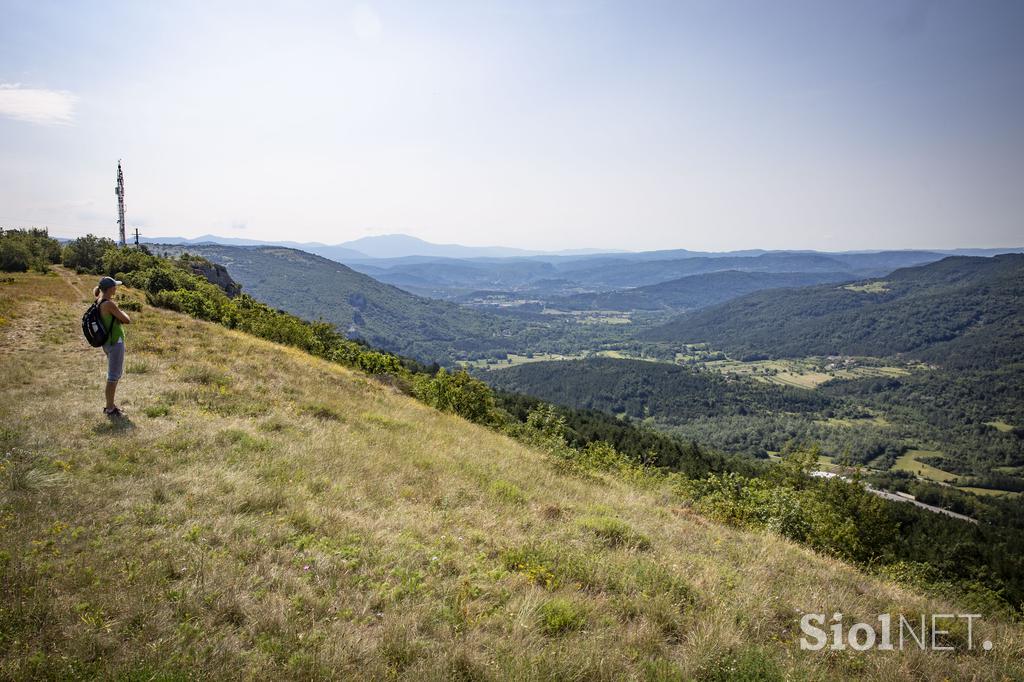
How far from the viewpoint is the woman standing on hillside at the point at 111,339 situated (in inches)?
369

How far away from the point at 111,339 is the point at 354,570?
8.43 m

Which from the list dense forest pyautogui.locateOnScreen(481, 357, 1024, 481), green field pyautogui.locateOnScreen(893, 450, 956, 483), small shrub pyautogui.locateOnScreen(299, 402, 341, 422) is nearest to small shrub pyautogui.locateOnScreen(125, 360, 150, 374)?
small shrub pyautogui.locateOnScreen(299, 402, 341, 422)

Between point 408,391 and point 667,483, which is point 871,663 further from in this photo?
point 408,391

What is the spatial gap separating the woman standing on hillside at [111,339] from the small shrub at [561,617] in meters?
9.98

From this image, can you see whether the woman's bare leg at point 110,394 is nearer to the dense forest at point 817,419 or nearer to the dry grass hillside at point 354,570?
the dry grass hillside at point 354,570

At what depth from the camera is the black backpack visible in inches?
368

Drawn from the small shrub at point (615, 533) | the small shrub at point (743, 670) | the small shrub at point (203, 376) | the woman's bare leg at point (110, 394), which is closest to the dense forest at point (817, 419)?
the small shrub at point (203, 376)

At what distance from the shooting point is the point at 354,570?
5637 millimetres

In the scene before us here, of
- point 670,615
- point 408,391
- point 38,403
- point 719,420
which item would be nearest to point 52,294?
point 408,391

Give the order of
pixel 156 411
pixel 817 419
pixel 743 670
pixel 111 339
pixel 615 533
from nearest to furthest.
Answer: pixel 743 670
pixel 615 533
pixel 111 339
pixel 156 411
pixel 817 419

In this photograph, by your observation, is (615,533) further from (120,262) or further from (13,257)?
(120,262)

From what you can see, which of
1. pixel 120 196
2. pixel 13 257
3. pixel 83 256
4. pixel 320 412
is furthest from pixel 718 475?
pixel 120 196

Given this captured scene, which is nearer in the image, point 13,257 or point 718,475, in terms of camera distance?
point 718,475

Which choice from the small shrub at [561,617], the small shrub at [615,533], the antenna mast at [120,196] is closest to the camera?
the small shrub at [561,617]
